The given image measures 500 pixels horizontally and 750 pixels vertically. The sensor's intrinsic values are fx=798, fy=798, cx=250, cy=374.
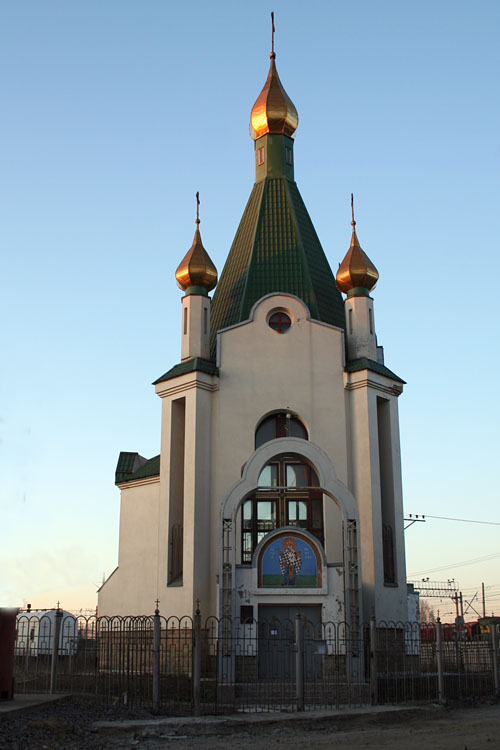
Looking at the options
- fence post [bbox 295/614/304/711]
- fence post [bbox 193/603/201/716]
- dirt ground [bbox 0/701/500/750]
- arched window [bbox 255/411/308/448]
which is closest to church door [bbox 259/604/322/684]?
fence post [bbox 295/614/304/711]

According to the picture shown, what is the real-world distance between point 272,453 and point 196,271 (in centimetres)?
622

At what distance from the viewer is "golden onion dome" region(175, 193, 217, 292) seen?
838 inches

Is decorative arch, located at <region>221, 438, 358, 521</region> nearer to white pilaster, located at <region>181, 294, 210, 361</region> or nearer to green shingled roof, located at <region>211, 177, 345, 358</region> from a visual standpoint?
white pilaster, located at <region>181, 294, 210, 361</region>

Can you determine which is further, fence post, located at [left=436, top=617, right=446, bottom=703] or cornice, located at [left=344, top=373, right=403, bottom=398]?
cornice, located at [left=344, top=373, right=403, bottom=398]

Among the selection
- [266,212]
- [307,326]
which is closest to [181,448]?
[307,326]

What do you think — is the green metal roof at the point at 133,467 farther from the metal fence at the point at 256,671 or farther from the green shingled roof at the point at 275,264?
the metal fence at the point at 256,671

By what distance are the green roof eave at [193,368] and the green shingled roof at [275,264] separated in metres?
0.80

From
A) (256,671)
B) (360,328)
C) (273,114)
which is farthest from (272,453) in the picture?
(273,114)

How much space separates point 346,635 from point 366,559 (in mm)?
3285

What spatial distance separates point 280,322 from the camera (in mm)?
20969

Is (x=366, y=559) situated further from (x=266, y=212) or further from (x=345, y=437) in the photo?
(x=266, y=212)

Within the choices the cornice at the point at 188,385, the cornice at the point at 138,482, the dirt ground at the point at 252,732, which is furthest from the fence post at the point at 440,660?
the cornice at the point at 138,482

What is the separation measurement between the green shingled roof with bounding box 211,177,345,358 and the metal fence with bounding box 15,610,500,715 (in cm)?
818

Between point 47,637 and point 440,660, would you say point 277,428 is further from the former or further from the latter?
point 47,637
